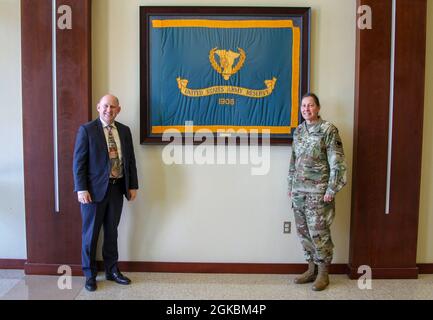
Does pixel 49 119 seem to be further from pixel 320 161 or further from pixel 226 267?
pixel 320 161

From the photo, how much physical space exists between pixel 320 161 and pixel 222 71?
3.50 feet

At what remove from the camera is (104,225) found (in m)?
2.83

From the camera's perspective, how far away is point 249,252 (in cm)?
309

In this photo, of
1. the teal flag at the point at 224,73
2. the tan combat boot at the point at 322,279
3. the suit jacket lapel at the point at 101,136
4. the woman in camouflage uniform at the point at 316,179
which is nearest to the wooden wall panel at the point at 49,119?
the suit jacket lapel at the point at 101,136

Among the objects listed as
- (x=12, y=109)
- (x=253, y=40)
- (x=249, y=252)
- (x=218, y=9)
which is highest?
(x=218, y=9)

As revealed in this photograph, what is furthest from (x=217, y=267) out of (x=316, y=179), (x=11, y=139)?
(x=11, y=139)

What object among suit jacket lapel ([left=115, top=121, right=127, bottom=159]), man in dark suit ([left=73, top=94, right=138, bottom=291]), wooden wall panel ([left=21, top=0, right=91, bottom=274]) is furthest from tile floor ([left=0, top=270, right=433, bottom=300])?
suit jacket lapel ([left=115, top=121, right=127, bottom=159])

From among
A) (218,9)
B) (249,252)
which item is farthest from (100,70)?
(249,252)

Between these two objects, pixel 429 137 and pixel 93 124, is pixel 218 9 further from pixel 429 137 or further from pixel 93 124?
pixel 429 137

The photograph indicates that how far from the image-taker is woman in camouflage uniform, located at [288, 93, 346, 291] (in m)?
2.64

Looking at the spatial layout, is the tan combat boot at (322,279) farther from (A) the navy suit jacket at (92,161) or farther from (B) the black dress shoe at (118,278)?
(A) the navy suit jacket at (92,161)

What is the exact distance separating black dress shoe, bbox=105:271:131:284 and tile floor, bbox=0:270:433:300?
38 millimetres

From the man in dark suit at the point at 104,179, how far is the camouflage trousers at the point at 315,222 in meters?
1.30
